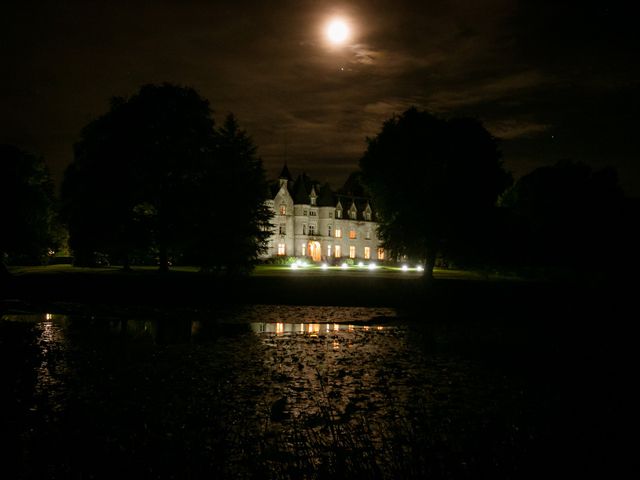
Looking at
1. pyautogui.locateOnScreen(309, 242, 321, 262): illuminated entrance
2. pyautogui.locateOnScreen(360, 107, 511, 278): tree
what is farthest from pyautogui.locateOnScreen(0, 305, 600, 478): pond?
pyautogui.locateOnScreen(309, 242, 321, 262): illuminated entrance

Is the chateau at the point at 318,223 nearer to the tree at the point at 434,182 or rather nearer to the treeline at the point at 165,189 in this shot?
the tree at the point at 434,182

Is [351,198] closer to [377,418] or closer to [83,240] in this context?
[83,240]

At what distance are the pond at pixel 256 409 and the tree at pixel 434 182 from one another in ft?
88.3

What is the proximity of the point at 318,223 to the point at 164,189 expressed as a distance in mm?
53000

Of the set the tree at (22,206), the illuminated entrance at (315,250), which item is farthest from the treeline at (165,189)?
the illuminated entrance at (315,250)

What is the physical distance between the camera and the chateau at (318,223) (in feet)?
283

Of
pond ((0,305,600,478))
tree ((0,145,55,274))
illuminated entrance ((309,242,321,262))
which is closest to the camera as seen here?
pond ((0,305,600,478))

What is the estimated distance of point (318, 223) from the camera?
3583 inches

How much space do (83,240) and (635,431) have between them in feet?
123

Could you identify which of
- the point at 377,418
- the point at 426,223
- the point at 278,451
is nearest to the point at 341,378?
the point at 377,418

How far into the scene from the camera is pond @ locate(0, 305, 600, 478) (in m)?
6.37

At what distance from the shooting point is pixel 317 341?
614 inches

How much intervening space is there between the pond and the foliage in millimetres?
22743

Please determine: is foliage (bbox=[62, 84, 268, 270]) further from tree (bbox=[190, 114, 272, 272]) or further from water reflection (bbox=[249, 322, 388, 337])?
water reflection (bbox=[249, 322, 388, 337])
